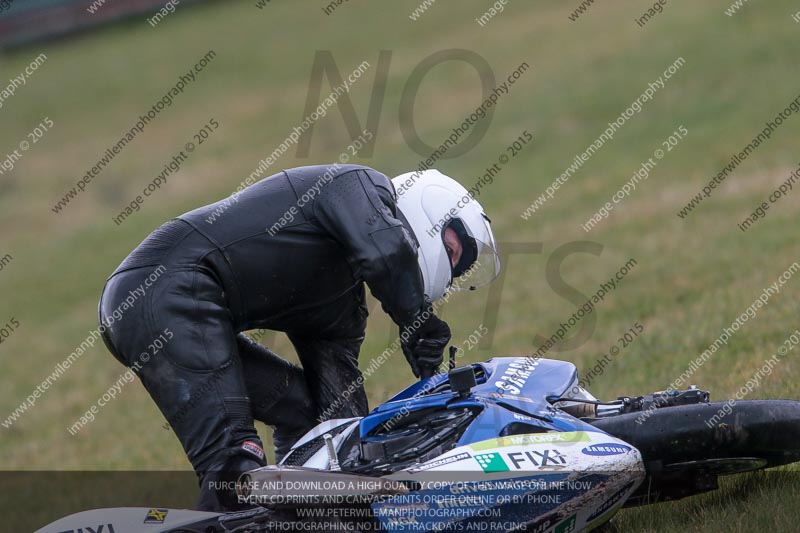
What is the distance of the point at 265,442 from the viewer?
29.9 feet

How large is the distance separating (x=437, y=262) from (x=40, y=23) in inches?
1448

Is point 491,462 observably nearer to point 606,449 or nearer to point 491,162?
point 606,449

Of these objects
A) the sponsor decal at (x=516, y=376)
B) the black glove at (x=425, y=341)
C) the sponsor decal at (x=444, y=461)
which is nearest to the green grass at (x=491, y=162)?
the sponsor decal at (x=516, y=376)

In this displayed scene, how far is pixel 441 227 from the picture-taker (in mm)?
5645

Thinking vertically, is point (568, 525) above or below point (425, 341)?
below

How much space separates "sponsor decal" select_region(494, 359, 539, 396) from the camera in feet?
17.6

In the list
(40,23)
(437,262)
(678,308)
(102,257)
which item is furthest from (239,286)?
(40,23)

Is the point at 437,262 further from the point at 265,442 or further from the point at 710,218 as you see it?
the point at 710,218

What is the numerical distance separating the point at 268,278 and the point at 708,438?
236 cm

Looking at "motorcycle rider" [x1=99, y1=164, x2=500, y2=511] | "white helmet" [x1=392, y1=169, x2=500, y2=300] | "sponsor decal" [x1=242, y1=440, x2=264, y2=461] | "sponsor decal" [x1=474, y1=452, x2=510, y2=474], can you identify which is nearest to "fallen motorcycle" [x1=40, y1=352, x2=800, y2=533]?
"sponsor decal" [x1=474, y1=452, x2=510, y2=474]

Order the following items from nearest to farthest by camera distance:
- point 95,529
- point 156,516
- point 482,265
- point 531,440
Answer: point 531,440
point 156,516
point 95,529
point 482,265

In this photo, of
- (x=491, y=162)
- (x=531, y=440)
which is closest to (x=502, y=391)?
(x=531, y=440)

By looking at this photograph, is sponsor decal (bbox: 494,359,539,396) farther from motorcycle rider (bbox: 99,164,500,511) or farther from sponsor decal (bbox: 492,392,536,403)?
motorcycle rider (bbox: 99,164,500,511)

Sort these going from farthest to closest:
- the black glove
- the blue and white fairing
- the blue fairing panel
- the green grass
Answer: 1. the green grass
2. the black glove
3. the blue fairing panel
4. the blue and white fairing
